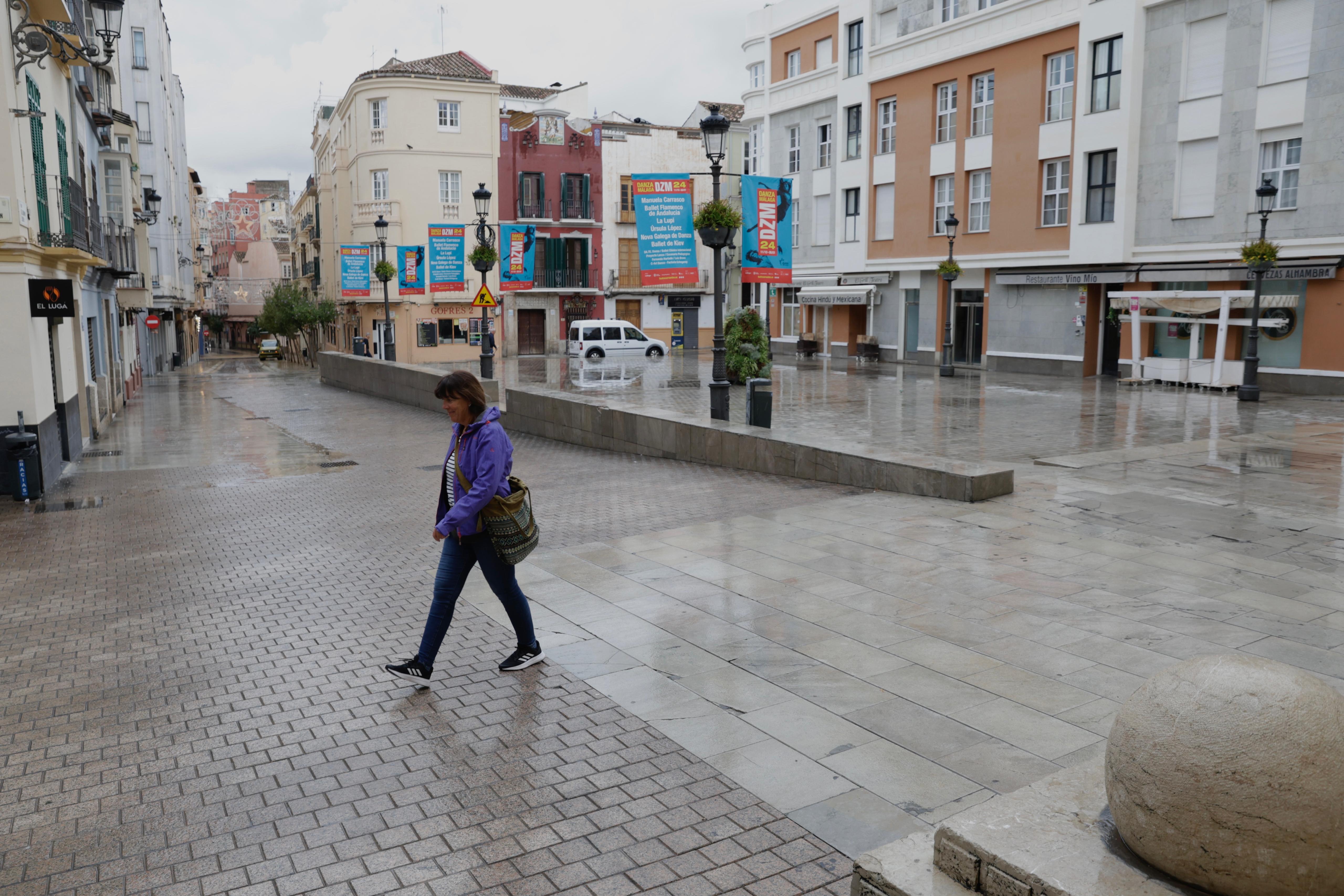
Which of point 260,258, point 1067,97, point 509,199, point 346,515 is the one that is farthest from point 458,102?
point 260,258

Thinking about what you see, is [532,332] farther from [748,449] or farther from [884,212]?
[748,449]

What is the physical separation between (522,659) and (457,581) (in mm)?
645

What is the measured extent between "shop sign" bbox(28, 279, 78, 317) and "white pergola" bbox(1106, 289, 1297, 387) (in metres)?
22.2

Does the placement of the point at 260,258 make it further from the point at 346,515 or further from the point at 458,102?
the point at 346,515

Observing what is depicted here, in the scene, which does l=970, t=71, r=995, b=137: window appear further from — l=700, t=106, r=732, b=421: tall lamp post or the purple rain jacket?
the purple rain jacket

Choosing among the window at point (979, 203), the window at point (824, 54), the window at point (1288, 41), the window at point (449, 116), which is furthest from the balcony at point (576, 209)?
the window at point (1288, 41)

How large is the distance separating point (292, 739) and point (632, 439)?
1053 cm

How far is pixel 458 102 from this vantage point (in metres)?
48.8

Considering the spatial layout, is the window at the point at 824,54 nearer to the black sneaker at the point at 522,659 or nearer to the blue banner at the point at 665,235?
the blue banner at the point at 665,235

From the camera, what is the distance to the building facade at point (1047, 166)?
23734mm

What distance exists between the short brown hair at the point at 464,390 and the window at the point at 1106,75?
27.6 meters

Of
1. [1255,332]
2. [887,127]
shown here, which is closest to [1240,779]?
[1255,332]

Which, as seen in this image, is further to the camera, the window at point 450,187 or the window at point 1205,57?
the window at point 450,187

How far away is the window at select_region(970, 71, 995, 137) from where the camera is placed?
32.5 metres
